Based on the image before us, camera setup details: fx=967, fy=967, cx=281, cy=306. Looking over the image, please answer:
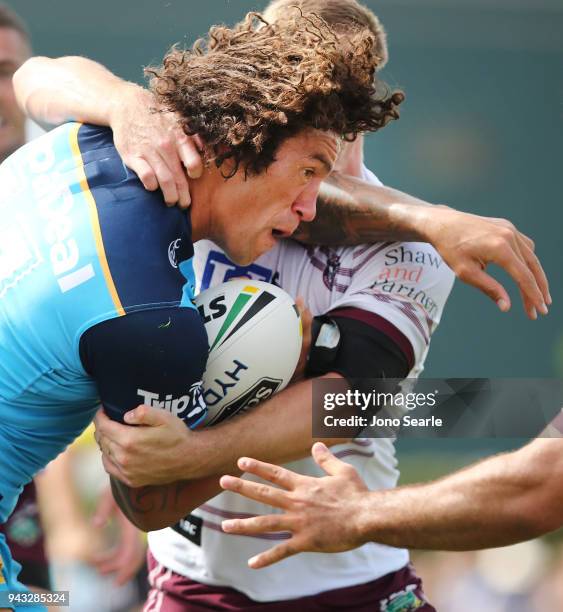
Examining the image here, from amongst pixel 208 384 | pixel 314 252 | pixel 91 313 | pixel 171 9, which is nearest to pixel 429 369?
pixel 171 9

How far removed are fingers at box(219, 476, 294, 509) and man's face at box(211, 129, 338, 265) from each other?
634 mm

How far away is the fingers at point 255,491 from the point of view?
7.19 ft

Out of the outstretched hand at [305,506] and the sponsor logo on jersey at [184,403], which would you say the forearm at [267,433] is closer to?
the sponsor logo on jersey at [184,403]

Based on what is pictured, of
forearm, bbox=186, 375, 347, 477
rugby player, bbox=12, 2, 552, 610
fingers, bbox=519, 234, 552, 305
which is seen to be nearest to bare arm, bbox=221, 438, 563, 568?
forearm, bbox=186, 375, 347, 477

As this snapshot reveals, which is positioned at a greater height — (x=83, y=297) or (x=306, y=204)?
(x=306, y=204)

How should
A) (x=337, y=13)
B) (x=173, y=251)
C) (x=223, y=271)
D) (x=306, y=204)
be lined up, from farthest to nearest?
1. (x=337, y=13)
2. (x=223, y=271)
3. (x=306, y=204)
4. (x=173, y=251)

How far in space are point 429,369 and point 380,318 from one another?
402cm

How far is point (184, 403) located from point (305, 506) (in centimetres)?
38

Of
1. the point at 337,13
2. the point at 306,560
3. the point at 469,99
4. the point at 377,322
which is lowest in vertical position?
the point at 306,560

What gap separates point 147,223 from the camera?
7.18ft
